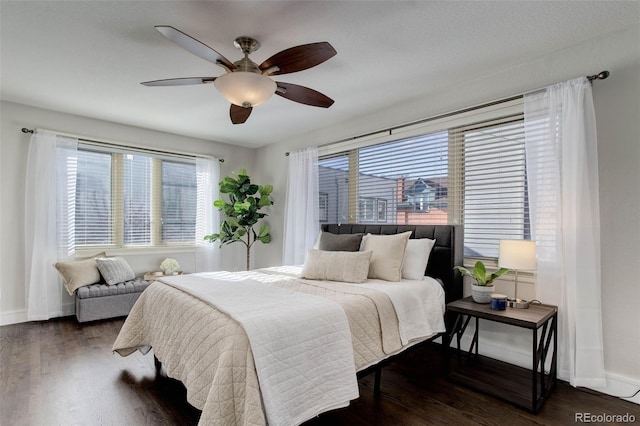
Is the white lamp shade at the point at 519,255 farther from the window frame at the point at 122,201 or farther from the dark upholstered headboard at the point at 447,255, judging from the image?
the window frame at the point at 122,201

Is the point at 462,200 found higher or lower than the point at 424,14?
lower

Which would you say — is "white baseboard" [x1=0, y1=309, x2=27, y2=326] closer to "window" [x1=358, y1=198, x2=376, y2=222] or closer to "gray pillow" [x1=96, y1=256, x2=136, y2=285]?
"gray pillow" [x1=96, y1=256, x2=136, y2=285]

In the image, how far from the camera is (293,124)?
441 centimetres

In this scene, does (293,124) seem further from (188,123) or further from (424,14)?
(424,14)

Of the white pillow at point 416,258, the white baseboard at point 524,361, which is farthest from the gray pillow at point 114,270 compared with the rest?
the white baseboard at point 524,361

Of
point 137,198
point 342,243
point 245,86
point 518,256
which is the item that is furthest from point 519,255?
point 137,198

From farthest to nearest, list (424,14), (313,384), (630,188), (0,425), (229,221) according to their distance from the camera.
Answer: (229,221), (630,188), (424,14), (0,425), (313,384)

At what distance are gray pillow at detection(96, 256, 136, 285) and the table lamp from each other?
4206mm

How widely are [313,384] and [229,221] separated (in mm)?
3952

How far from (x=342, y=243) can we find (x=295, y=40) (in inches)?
71.9

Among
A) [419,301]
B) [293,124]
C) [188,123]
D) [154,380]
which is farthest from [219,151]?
[419,301]

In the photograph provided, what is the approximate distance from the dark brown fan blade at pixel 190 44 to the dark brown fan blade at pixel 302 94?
15.7 inches

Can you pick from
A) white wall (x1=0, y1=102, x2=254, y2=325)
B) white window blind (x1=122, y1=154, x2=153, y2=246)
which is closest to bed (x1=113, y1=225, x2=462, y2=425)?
white wall (x1=0, y1=102, x2=254, y2=325)

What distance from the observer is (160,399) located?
2145 millimetres
